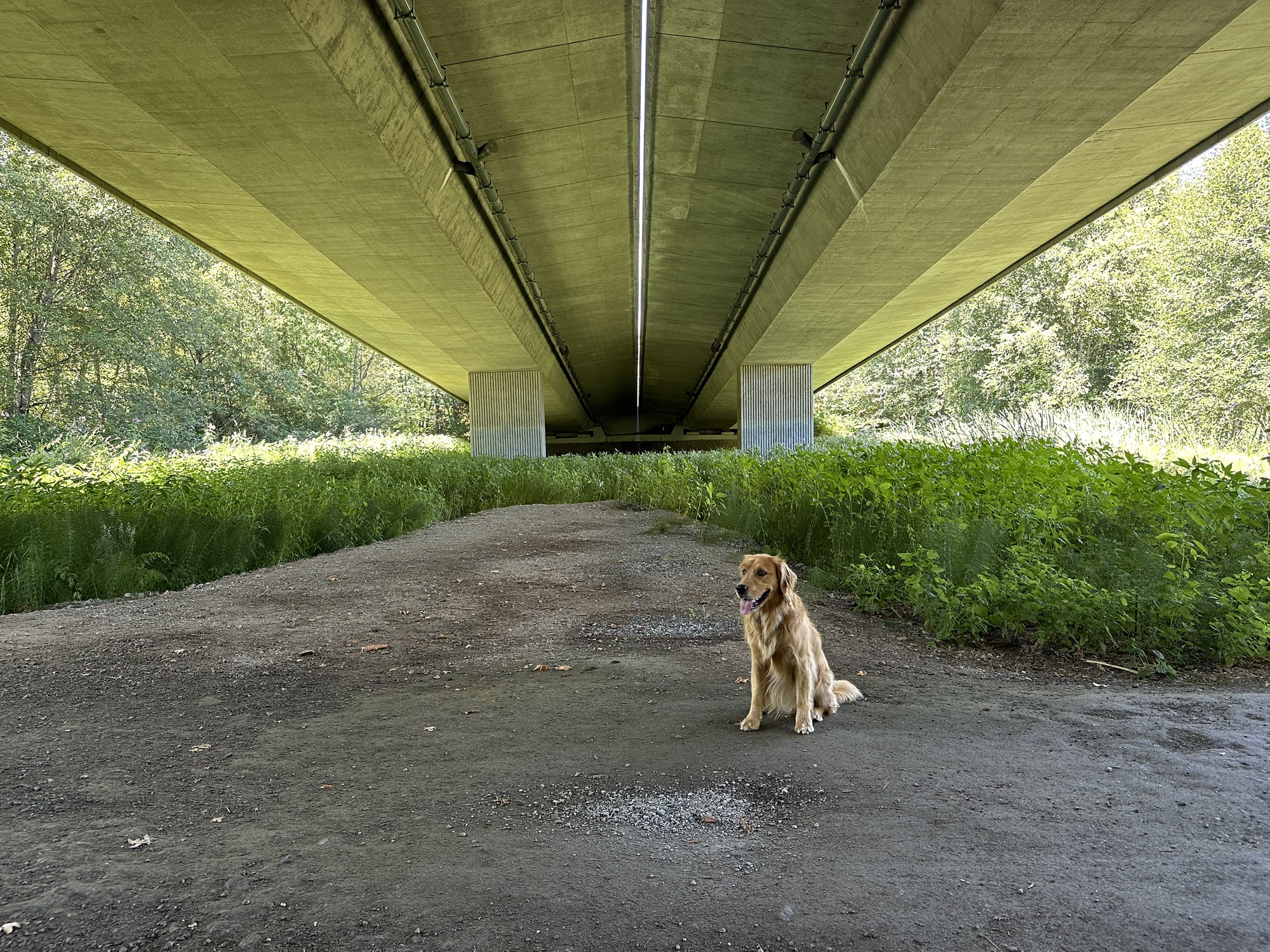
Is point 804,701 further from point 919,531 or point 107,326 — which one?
point 107,326

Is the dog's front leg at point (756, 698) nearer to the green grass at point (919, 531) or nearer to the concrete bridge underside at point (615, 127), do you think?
the green grass at point (919, 531)

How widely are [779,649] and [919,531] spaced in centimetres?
372

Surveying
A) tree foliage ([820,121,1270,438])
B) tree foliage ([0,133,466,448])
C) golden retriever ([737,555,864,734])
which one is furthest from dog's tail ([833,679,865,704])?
tree foliage ([0,133,466,448])

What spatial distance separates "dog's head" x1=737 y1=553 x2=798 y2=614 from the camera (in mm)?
3904

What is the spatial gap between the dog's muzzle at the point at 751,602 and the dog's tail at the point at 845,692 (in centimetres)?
89

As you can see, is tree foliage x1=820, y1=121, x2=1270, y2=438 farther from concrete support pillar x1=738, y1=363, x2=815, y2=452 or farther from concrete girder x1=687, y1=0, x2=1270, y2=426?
concrete support pillar x1=738, y1=363, x2=815, y2=452

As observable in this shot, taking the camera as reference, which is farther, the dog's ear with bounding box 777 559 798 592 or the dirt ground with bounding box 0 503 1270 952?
the dog's ear with bounding box 777 559 798 592

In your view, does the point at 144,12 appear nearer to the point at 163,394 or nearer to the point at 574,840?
the point at 574,840

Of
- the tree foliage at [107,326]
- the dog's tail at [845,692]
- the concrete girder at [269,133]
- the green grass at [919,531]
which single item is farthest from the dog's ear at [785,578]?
the tree foliage at [107,326]

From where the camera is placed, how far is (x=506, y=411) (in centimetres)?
2941

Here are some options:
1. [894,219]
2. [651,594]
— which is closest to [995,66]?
[894,219]

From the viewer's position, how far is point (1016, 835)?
3059 millimetres

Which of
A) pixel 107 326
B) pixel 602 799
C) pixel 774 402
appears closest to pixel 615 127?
pixel 602 799

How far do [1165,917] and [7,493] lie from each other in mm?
9688
